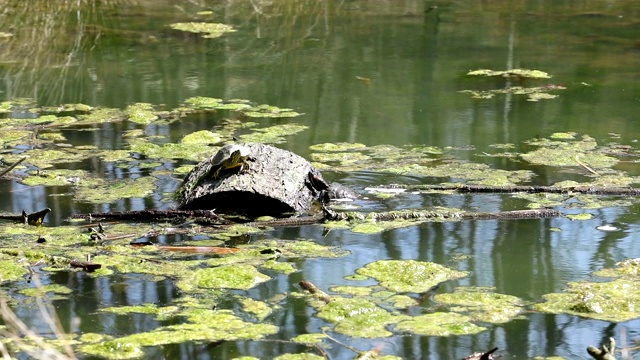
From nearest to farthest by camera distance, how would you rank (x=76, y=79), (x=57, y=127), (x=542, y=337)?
1. (x=542, y=337)
2. (x=57, y=127)
3. (x=76, y=79)

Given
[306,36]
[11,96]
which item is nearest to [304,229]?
[11,96]

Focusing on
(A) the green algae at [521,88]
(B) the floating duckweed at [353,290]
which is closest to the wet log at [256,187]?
(B) the floating duckweed at [353,290]

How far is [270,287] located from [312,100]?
3456mm

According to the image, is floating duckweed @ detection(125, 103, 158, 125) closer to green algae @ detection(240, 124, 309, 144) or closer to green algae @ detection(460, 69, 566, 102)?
green algae @ detection(240, 124, 309, 144)

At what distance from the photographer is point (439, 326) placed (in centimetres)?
365

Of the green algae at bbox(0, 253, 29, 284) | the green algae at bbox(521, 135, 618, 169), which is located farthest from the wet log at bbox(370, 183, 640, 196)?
the green algae at bbox(0, 253, 29, 284)

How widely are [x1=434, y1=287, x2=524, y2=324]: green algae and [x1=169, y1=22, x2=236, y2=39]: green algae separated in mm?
6095

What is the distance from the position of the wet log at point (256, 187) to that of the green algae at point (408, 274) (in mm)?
872

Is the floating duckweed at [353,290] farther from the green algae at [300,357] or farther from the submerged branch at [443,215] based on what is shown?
the submerged branch at [443,215]

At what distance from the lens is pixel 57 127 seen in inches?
267

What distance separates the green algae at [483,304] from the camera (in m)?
3.78

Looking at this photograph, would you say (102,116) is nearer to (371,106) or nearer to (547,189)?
(371,106)

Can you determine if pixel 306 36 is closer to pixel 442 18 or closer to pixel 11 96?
pixel 442 18

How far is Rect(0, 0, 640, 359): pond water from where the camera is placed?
378 cm
